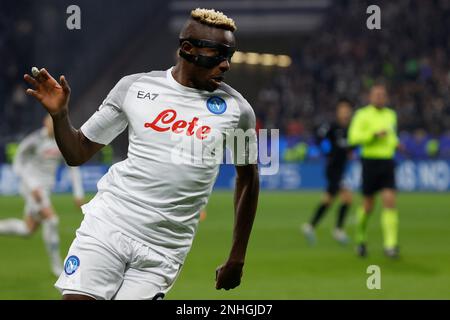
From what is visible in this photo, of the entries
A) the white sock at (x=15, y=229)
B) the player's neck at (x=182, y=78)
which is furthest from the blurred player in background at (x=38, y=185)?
the player's neck at (x=182, y=78)

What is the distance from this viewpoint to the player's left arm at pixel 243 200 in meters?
4.45

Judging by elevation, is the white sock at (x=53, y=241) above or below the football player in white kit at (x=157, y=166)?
above

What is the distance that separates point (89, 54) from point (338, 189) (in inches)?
812

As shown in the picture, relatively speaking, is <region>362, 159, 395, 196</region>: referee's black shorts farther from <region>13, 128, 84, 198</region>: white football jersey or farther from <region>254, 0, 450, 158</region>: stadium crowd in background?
<region>254, 0, 450, 158</region>: stadium crowd in background

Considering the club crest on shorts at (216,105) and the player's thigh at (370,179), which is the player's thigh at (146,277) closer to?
the club crest on shorts at (216,105)

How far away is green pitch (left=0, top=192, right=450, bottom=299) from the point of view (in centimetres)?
870

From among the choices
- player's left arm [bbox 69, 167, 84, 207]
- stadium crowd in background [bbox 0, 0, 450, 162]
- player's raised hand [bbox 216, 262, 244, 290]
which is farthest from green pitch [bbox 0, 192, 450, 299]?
stadium crowd in background [bbox 0, 0, 450, 162]

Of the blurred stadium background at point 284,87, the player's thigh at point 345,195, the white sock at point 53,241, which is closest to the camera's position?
the white sock at point 53,241

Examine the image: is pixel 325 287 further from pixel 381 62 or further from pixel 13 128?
pixel 381 62

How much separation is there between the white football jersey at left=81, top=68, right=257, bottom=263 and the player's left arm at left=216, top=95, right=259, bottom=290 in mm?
10

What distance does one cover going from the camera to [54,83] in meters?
4.12

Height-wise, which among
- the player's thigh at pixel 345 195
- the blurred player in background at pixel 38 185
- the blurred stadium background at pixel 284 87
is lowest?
the blurred player in background at pixel 38 185

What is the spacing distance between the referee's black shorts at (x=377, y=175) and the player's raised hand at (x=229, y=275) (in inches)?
282
